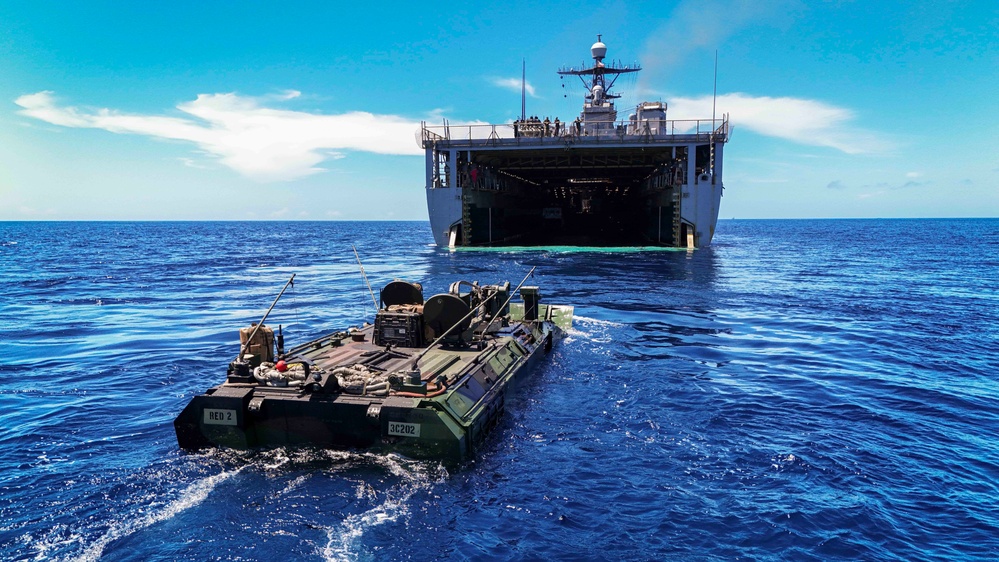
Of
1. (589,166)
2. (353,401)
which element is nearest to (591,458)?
(353,401)

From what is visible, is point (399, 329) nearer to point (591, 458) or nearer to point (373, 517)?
point (591, 458)

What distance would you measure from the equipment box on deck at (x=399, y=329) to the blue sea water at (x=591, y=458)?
10.2 ft

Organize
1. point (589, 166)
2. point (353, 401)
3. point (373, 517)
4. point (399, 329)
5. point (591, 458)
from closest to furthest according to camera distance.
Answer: point (373, 517) < point (353, 401) < point (591, 458) < point (399, 329) < point (589, 166)

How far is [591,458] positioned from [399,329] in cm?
592

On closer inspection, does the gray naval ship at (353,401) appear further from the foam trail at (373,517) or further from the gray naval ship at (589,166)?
the gray naval ship at (589,166)

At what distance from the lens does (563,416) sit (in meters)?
13.9

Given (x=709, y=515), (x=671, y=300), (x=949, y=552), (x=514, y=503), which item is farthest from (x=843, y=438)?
(x=671, y=300)

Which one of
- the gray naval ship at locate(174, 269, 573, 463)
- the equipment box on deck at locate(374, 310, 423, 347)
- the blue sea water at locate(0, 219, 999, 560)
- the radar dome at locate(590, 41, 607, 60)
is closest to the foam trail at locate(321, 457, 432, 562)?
the blue sea water at locate(0, 219, 999, 560)

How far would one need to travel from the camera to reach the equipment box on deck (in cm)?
1516

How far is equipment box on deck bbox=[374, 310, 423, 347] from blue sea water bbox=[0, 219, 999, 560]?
3094 mm

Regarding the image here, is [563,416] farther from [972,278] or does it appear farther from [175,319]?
[972,278]

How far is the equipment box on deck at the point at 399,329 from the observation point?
15.2 m

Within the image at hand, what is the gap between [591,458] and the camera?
11.6 m

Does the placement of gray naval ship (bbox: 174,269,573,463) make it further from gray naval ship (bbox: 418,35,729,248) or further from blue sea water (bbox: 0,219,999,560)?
gray naval ship (bbox: 418,35,729,248)
